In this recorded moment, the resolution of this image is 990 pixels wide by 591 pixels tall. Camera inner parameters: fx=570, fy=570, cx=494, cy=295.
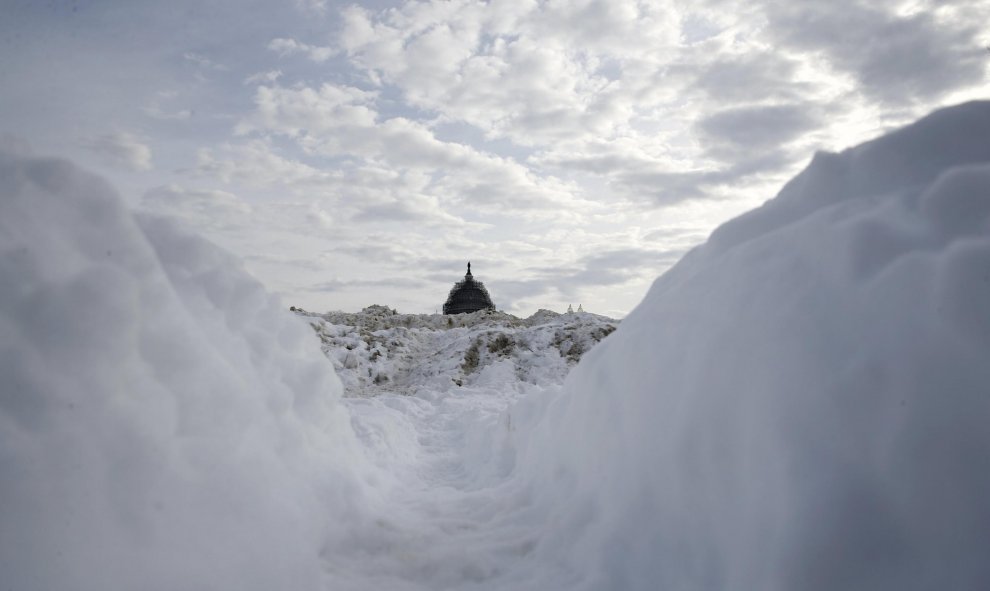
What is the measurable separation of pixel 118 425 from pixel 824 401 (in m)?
→ 2.40

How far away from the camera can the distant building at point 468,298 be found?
4391 centimetres

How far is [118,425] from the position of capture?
6.69 feet

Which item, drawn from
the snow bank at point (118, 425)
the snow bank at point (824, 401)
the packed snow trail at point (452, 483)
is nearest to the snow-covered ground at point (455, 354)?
the packed snow trail at point (452, 483)

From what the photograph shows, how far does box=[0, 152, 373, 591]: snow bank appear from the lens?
5.99ft

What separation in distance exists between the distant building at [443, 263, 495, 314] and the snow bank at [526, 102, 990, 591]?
1611 inches

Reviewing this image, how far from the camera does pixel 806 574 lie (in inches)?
64.2

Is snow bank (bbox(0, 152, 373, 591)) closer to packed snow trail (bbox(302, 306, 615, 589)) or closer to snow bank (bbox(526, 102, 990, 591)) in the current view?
packed snow trail (bbox(302, 306, 615, 589))

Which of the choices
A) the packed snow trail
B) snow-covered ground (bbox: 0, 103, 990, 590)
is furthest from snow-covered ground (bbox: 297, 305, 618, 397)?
snow-covered ground (bbox: 0, 103, 990, 590)

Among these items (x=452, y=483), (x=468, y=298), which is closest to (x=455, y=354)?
(x=452, y=483)

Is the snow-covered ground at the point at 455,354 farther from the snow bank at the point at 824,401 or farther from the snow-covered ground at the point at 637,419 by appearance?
the snow bank at the point at 824,401

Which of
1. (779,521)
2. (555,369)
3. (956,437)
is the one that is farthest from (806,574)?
(555,369)

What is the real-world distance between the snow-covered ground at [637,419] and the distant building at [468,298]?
4039 cm

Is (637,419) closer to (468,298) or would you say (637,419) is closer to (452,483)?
(452,483)

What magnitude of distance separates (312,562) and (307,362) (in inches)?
61.4
